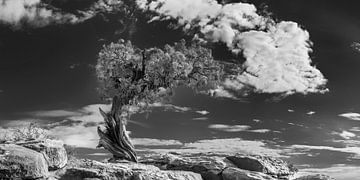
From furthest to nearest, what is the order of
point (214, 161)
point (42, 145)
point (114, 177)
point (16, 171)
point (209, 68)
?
point (209, 68) < point (214, 161) < point (114, 177) < point (42, 145) < point (16, 171)

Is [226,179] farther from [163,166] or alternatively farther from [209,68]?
[209,68]

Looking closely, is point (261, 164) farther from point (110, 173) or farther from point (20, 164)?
point (20, 164)

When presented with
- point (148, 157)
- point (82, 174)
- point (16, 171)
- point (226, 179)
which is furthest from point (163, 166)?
point (16, 171)

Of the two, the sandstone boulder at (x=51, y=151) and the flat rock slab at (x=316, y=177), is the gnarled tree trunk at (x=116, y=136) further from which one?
the flat rock slab at (x=316, y=177)

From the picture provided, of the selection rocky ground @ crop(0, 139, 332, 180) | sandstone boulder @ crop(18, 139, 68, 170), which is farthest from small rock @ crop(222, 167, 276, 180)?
sandstone boulder @ crop(18, 139, 68, 170)

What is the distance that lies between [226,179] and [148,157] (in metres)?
6.95

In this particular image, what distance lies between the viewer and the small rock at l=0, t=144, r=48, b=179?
62.5 feet

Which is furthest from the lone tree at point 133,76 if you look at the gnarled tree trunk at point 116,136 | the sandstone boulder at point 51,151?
the sandstone boulder at point 51,151

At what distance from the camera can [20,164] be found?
19375 mm

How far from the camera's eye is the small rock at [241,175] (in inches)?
1163

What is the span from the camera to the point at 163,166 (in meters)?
32.1

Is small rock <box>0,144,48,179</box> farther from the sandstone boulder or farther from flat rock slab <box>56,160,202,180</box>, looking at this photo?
flat rock slab <box>56,160,202,180</box>

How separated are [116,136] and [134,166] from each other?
7770 millimetres

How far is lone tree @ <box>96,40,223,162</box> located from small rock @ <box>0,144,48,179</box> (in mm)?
13677
